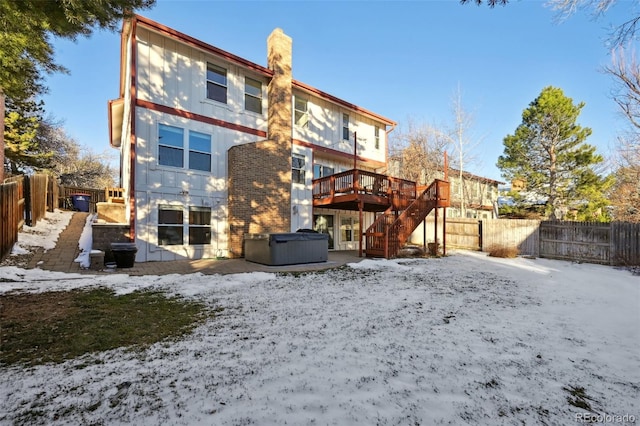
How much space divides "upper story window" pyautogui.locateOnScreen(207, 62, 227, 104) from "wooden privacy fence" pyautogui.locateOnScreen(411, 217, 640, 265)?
44.9 ft

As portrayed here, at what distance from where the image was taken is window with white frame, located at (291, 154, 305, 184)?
13070 mm

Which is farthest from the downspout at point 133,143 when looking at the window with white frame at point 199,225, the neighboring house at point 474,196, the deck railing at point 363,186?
the neighboring house at point 474,196

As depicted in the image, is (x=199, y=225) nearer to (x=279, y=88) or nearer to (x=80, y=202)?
(x=279, y=88)

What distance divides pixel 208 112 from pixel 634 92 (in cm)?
1773

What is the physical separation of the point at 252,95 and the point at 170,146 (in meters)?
4.06

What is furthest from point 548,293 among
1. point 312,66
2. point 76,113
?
point 76,113

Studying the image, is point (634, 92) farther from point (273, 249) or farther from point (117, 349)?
point (117, 349)

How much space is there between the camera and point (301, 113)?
1352 cm

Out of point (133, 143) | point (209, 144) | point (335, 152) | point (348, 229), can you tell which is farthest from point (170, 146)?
point (348, 229)

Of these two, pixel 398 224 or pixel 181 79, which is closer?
pixel 181 79

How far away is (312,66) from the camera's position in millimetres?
16500

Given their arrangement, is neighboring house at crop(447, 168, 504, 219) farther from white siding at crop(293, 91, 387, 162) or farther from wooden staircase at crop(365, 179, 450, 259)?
wooden staircase at crop(365, 179, 450, 259)

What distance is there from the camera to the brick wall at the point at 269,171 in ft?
34.4

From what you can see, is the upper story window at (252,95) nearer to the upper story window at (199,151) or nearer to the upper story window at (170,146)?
the upper story window at (199,151)
